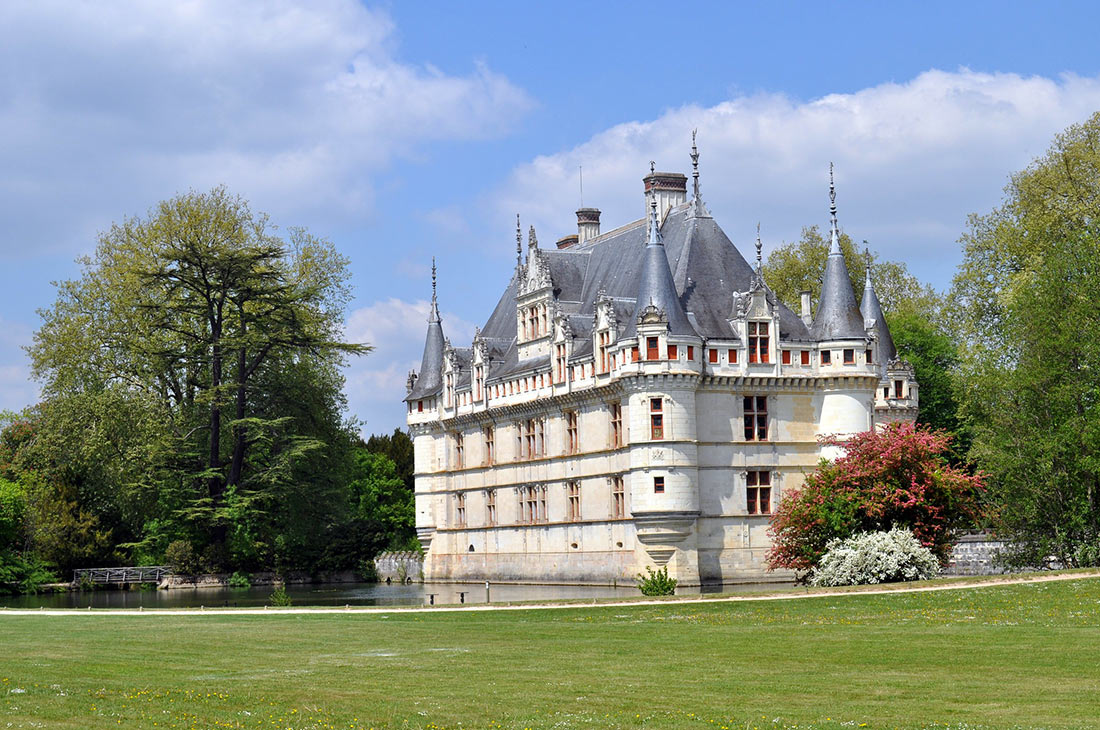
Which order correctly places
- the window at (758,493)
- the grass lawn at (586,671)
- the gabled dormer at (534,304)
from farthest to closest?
the gabled dormer at (534,304)
the window at (758,493)
the grass lawn at (586,671)

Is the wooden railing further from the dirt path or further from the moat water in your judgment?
the dirt path

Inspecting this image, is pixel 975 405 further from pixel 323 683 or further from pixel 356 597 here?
pixel 323 683

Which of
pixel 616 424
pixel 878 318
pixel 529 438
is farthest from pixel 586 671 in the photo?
pixel 878 318

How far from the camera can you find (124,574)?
56.5 meters

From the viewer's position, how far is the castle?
43906 millimetres

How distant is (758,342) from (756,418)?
234 cm

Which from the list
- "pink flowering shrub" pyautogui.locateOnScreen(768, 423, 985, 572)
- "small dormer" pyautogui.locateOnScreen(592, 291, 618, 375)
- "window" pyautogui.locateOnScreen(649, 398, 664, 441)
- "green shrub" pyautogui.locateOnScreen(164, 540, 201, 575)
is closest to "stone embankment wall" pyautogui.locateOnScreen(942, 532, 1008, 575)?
"pink flowering shrub" pyautogui.locateOnScreen(768, 423, 985, 572)

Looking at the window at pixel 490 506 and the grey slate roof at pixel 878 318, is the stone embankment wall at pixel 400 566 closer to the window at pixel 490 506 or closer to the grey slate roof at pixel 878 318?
the window at pixel 490 506

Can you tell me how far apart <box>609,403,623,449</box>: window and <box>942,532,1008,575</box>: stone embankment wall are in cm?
1195

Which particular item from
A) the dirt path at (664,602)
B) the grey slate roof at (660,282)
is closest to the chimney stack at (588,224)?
the grey slate roof at (660,282)

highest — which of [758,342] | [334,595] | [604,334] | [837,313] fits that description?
[837,313]

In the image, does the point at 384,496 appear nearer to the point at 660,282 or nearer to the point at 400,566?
the point at 400,566

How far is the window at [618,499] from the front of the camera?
46094mm

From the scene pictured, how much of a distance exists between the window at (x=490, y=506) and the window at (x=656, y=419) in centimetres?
1210
